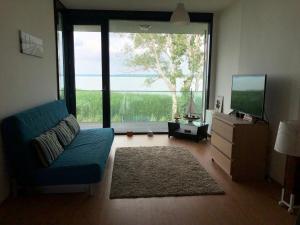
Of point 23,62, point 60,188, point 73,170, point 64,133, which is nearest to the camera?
point 73,170

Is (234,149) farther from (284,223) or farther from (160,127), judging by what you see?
(160,127)

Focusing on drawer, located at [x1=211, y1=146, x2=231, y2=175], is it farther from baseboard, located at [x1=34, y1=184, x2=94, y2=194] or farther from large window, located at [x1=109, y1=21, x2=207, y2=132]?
large window, located at [x1=109, y1=21, x2=207, y2=132]

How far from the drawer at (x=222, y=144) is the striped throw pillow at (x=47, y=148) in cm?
203

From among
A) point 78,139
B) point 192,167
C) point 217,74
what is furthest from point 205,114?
point 78,139

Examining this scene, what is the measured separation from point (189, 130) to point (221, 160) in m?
1.58

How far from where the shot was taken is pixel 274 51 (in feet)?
9.92

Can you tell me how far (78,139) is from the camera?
3.51m

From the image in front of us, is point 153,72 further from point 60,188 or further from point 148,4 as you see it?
point 60,188

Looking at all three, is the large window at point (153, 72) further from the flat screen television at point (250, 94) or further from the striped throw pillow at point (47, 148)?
the striped throw pillow at point (47, 148)

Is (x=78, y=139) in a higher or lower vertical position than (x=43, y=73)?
lower

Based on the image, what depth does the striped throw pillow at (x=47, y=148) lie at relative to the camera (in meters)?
2.48

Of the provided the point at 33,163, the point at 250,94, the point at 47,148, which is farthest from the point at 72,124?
the point at 250,94

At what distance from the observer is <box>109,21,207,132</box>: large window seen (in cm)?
515

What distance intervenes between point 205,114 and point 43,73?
3.32 m
